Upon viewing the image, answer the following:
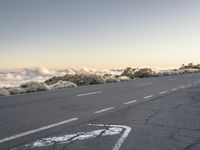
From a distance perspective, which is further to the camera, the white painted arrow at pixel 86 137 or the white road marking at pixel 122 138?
the white painted arrow at pixel 86 137

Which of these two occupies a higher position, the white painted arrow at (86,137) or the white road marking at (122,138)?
the white painted arrow at (86,137)

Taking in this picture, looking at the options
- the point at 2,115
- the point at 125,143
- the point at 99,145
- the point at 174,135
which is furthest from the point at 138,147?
the point at 2,115

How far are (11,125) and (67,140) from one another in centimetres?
217

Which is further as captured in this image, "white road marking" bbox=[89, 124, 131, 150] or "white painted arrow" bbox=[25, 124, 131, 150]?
"white painted arrow" bbox=[25, 124, 131, 150]

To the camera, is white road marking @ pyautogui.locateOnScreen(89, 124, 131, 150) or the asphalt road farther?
the asphalt road

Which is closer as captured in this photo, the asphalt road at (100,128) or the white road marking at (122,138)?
the white road marking at (122,138)

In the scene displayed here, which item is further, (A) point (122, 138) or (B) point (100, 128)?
(B) point (100, 128)

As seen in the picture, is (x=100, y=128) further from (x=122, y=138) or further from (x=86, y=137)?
(x=122, y=138)

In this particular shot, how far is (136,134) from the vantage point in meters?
6.63

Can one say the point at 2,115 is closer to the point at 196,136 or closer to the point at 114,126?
the point at 114,126

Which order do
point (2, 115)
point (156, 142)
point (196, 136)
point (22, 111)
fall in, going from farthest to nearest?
point (22, 111)
point (2, 115)
point (196, 136)
point (156, 142)

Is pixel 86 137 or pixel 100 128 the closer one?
pixel 86 137

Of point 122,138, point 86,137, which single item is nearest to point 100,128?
point 86,137

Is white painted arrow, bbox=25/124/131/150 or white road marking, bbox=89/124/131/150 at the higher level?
white painted arrow, bbox=25/124/131/150
